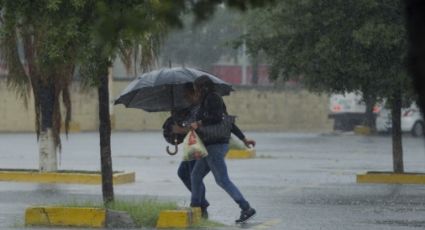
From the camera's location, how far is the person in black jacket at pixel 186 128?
12.2m

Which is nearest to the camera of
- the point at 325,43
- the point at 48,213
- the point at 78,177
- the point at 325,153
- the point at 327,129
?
the point at 48,213

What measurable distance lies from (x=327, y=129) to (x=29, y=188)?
123 feet

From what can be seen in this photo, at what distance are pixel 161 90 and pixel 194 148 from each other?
201 cm

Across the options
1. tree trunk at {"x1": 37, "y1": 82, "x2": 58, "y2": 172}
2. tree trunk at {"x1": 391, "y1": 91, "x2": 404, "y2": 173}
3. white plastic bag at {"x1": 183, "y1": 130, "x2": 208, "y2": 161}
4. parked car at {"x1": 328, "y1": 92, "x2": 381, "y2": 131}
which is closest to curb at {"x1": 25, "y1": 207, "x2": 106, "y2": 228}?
white plastic bag at {"x1": 183, "y1": 130, "x2": 208, "y2": 161}

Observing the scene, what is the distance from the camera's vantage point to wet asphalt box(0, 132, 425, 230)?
42.5 feet

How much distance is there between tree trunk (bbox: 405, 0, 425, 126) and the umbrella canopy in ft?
34.3

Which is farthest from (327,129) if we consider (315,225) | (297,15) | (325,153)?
(315,225)

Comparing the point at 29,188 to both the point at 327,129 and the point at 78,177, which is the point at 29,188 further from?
the point at 327,129

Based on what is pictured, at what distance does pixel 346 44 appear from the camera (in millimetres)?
17516

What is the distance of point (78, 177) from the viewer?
1858 cm

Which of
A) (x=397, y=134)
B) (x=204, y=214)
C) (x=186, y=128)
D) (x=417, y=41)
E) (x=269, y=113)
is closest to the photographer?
(x=417, y=41)

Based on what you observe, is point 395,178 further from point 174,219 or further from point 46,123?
point 174,219

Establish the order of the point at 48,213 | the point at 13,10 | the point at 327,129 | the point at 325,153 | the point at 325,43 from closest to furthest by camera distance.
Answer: the point at 13,10 → the point at 48,213 → the point at 325,43 → the point at 325,153 → the point at 327,129

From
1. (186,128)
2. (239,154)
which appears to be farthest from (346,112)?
(186,128)
